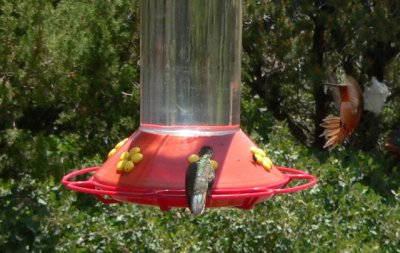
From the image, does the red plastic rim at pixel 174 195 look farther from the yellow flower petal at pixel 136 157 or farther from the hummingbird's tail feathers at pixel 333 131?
the hummingbird's tail feathers at pixel 333 131

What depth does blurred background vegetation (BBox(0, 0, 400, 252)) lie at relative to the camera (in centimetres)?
461

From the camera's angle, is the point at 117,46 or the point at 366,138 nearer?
the point at 117,46

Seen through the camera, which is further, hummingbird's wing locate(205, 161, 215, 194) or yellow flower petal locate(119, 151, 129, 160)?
yellow flower petal locate(119, 151, 129, 160)

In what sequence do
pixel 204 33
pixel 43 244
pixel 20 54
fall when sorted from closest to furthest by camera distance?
1. pixel 204 33
2. pixel 20 54
3. pixel 43 244

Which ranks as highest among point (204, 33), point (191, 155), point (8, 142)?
point (204, 33)

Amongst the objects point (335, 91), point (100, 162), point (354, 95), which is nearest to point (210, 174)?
point (100, 162)

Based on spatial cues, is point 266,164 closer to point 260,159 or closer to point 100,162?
point 260,159

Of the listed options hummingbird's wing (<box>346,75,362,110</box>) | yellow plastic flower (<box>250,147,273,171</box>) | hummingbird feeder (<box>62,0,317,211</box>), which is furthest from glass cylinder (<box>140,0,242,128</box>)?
hummingbird's wing (<box>346,75,362,110</box>)

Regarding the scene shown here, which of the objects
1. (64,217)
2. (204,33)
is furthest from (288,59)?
(204,33)

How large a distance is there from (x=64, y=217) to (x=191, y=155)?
2.17 metres

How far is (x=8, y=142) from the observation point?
4.93 meters

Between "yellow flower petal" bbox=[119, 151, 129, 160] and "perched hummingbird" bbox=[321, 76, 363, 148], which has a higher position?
"yellow flower petal" bbox=[119, 151, 129, 160]

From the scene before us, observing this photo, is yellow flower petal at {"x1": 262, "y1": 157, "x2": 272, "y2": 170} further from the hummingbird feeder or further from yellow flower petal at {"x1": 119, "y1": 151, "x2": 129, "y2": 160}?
yellow flower petal at {"x1": 119, "y1": 151, "x2": 129, "y2": 160}

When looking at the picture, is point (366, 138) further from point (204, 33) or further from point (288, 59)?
point (204, 33)
